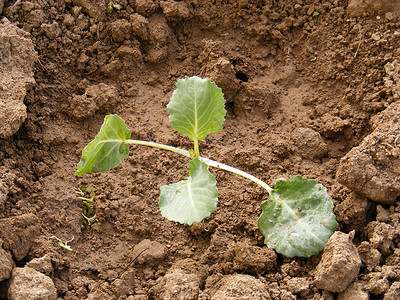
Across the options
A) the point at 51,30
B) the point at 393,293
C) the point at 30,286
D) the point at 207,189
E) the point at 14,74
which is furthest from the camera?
the point at 51,30

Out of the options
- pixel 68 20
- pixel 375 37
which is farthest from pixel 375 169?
pixel 68 20

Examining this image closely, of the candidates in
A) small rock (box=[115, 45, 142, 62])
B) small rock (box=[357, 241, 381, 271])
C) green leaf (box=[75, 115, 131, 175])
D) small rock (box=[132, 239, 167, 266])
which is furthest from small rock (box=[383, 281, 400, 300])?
small rock (box=[115, 45, 142, 62])

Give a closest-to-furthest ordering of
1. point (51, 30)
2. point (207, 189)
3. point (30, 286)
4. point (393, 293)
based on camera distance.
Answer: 1. point (393, 293)
2. point (30, 286)
3. point (207, 189)
4. point (51, 30)

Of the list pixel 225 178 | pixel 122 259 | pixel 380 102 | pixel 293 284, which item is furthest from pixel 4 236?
pixel 380 102

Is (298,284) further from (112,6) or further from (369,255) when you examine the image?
(112,6)

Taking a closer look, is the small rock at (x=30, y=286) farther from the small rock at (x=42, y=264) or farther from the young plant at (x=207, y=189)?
the young plant at (x=207, y=189)

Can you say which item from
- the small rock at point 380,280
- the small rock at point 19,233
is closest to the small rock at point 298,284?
the small rock at point 380,280

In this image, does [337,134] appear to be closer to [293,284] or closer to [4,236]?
[293,284]

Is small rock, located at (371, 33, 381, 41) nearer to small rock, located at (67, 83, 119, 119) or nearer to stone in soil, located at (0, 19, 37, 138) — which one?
small rock, located at (67, 83, 119, 119)
